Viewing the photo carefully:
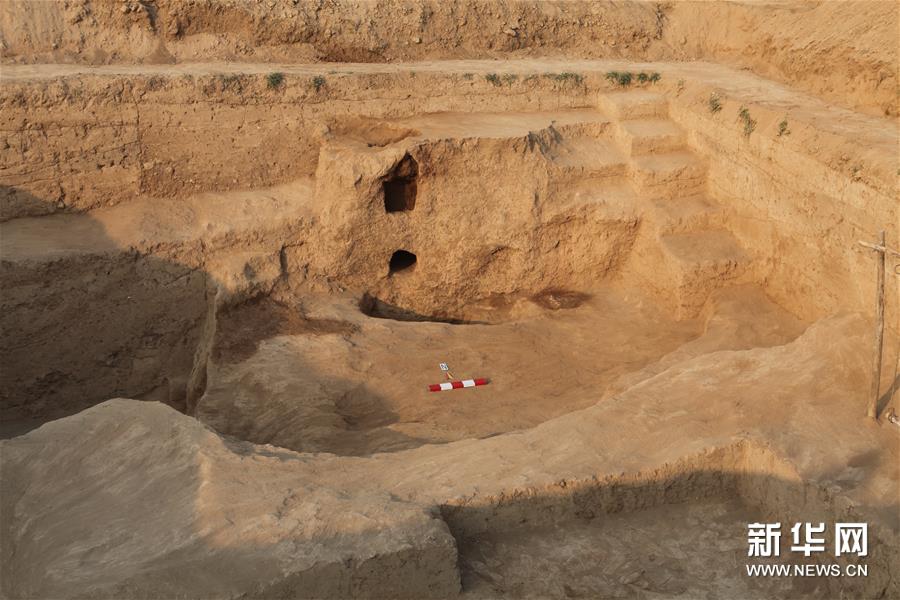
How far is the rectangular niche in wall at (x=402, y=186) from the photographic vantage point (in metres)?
10.6

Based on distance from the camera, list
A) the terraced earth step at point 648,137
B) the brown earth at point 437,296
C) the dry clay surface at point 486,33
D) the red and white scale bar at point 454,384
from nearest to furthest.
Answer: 1. the brown earth at point 437,296
2. the red and white scale bar at point 454,384
3. the dry clay surface at point 486,33
4. the terraced earth step at point 648,137

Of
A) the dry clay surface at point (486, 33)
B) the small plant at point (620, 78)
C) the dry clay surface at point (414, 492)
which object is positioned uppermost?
the dry clay surface at point (486, 33)

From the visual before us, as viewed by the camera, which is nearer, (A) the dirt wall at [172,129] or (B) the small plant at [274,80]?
(A) the dirt wall at [172,129]

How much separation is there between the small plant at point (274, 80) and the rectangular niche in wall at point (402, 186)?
1.78 metres

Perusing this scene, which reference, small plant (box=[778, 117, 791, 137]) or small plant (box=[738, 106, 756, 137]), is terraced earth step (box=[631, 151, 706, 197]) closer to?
small plant (box=[738, 106, 756, 137])

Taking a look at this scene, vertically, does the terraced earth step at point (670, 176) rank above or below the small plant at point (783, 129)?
below

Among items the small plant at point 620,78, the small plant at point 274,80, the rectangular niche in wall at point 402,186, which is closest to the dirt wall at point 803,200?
the small plant at point 620,78

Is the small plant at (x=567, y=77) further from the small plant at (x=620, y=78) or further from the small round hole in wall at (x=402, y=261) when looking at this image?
the small round hole in wall at (x=402, y=261)

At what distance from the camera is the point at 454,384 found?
898 cm

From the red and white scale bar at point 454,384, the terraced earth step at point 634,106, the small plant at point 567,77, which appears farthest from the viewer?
the small plant at point 567,77

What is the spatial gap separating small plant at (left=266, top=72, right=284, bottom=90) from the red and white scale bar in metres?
4.38

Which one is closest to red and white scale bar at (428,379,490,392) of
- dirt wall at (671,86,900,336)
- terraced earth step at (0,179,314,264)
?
terraced earth step at (0,179,314,264)

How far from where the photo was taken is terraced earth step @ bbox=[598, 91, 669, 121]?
1170 centimetres

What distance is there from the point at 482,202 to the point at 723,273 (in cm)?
297
